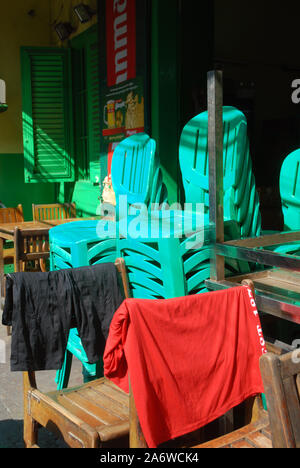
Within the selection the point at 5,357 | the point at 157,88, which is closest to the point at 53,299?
the point at 5,357

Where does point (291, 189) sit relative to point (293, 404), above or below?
above

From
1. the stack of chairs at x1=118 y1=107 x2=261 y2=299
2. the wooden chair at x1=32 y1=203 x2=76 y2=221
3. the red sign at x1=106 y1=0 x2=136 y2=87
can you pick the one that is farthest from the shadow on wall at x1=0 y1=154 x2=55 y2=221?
the stack of chairs at x1=118 y1=107 x2=261 y2=299

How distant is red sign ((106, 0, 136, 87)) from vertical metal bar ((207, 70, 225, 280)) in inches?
119

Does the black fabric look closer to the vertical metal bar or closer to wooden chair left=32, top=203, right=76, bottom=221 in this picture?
the vertical metal bar

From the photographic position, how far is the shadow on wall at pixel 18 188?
7.41 metres

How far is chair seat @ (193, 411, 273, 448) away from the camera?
1.63m

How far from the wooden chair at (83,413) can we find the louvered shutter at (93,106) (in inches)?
164

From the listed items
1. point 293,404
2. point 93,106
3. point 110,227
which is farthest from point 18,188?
point 293,404

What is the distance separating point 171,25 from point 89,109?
6.57ft

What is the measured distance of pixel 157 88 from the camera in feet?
15.1

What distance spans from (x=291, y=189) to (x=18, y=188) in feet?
19.1

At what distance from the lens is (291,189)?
7.68 feet

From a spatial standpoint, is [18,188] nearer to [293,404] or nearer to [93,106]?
[93,106]
